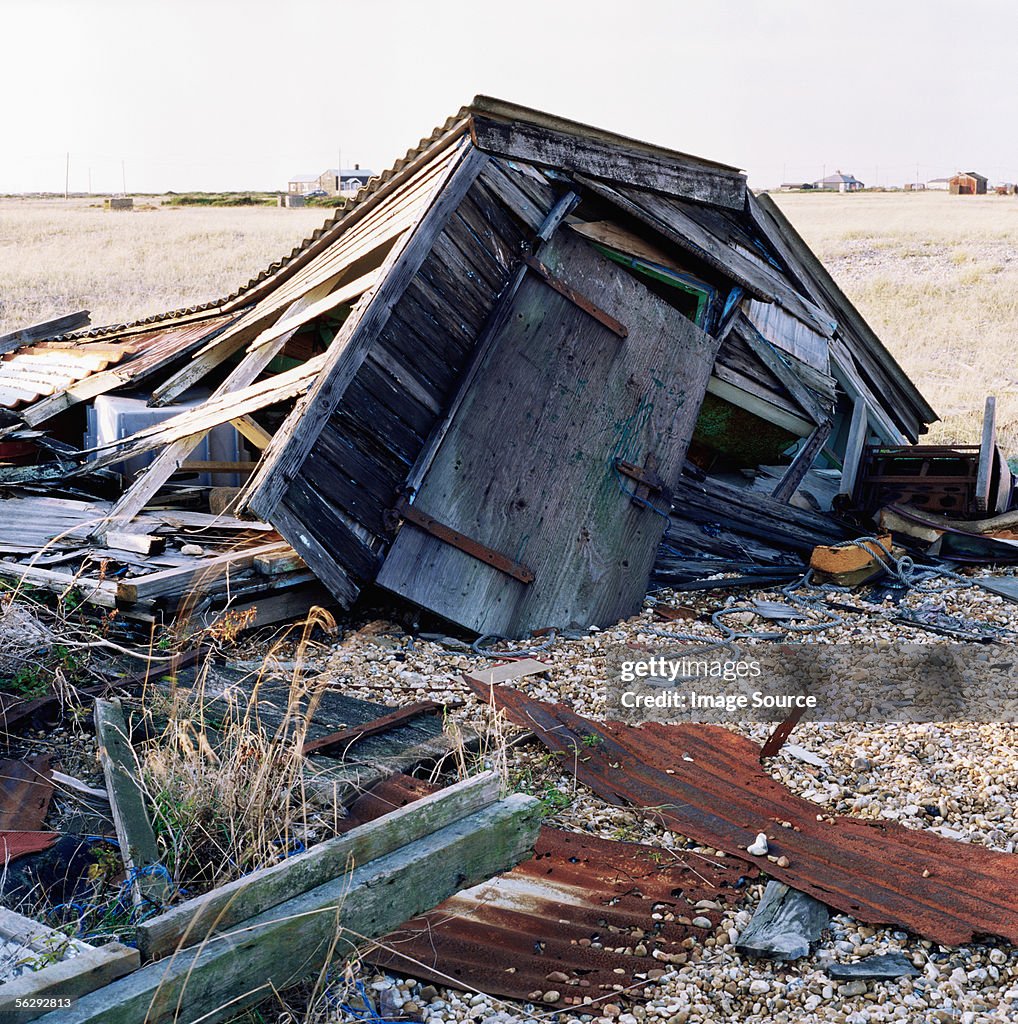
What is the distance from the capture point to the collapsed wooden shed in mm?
6945

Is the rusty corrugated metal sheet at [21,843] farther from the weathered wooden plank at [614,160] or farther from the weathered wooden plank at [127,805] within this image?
the weathered wooden plank at [614,160]

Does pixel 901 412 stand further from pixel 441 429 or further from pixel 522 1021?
pixel 522 1021

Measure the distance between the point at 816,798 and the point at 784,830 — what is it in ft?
1.50

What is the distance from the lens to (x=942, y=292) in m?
29.0

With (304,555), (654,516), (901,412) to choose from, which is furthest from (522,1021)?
(901,412)

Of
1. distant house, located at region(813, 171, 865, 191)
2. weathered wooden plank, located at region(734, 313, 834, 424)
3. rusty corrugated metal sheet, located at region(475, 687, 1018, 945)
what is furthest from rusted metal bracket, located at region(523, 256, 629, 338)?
distant house, located at region(813, 171, 865, 191)

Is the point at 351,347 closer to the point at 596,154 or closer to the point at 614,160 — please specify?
the point at 596,154

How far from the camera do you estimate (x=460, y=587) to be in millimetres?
7164

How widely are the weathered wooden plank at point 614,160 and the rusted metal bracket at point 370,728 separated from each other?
3729mm

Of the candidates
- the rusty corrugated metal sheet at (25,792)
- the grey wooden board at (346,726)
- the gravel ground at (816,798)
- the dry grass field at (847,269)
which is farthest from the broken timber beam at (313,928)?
the dry grass field at (847,269)

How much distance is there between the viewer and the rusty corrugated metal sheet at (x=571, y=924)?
367 cm

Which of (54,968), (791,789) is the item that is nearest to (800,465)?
(791,789)

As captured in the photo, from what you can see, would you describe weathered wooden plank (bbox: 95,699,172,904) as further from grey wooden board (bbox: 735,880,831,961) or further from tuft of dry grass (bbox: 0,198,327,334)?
tuft of dry grass (bbox: 0,198,327,334)

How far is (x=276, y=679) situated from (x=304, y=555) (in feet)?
3.28
